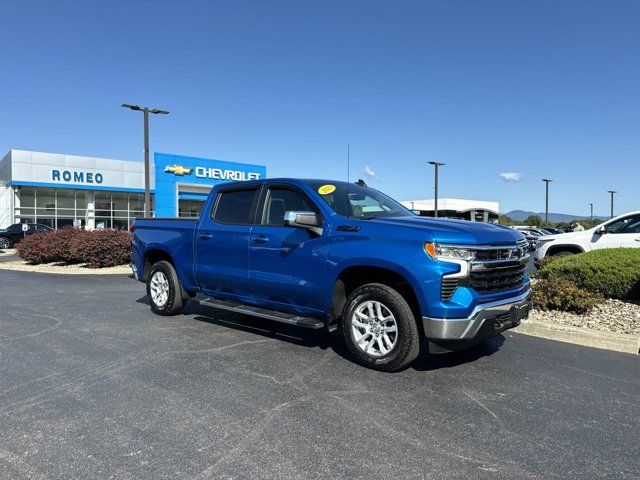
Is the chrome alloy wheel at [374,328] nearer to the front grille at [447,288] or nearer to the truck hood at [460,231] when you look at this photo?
the front grille at [447,288]

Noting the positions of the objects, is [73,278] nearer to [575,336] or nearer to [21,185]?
[575,336]

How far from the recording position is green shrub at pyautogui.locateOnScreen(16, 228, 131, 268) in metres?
15.1

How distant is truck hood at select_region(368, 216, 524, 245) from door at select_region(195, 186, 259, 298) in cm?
181

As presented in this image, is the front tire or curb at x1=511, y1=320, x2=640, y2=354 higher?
the front tire

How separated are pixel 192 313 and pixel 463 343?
4655mm

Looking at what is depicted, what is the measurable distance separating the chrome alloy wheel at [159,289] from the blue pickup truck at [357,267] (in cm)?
→ 63

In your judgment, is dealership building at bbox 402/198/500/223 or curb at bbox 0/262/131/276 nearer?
curb at bbox 0/262/131/276

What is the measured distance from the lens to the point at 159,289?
745cm

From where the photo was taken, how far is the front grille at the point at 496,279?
4.51 m

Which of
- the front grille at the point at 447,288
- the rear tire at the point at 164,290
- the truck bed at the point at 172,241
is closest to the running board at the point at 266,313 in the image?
the truck bed at the point at 172,241

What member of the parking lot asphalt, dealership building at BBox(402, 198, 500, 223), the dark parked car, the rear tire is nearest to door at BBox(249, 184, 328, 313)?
the parking lot asphalt

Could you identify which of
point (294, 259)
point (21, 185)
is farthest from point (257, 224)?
point (21, 185)

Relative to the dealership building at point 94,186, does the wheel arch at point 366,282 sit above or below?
below

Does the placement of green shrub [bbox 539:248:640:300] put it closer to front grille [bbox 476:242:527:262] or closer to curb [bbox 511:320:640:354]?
curb [bbox 511:320:640:354]
